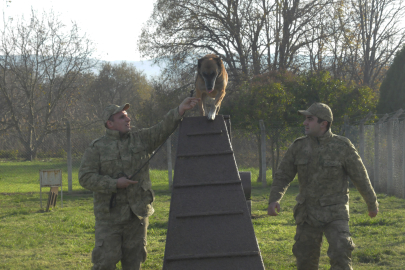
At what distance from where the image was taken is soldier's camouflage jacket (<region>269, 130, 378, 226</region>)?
4387 millimetres

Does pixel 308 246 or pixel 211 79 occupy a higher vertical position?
pixel 211 79

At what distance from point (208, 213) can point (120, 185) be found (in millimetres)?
1000

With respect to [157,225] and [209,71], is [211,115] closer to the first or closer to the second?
[209,71]

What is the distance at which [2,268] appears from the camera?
625 cm

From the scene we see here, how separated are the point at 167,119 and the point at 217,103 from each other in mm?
617

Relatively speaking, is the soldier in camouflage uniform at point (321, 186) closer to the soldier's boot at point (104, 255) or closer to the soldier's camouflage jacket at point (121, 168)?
the soldier's camouflage jacket at point (121, 168)

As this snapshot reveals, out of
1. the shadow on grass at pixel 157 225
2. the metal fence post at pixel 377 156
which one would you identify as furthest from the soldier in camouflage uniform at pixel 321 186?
the metal fence post at pixel 377 156

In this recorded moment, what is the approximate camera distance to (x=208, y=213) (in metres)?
3.78

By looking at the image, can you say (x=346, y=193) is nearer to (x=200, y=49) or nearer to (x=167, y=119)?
(x=167, y=119)

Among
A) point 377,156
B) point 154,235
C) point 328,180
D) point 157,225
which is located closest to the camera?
point 328,180

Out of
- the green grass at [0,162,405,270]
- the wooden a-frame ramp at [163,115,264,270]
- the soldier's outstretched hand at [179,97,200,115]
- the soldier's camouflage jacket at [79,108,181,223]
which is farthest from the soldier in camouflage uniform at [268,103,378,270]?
the green grass at [0,162,405,270]

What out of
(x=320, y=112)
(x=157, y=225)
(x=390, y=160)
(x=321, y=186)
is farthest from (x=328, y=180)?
(x=390, y=160)

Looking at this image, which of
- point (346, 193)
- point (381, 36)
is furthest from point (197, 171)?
point (381, 36)

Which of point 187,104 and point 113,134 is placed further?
point 113,134
